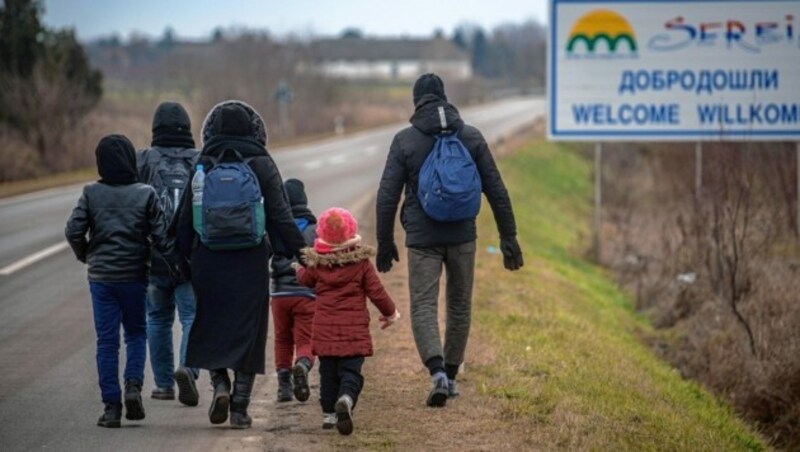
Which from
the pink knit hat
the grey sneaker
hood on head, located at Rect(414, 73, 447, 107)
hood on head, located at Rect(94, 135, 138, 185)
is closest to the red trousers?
the grey sneaker

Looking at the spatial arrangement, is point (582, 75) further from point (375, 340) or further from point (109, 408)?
point (109, 408)

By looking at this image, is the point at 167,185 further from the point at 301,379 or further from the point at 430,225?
the point at 430,225

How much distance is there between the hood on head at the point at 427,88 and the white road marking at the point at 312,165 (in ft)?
84.7

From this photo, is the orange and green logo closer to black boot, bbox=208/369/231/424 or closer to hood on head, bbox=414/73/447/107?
hood on head, bbox=414/73/447/107

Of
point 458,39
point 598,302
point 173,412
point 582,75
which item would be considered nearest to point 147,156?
point 173,412

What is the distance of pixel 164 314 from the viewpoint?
345 inches

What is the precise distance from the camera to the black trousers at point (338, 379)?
25.6ft

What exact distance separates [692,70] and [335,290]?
1648cm

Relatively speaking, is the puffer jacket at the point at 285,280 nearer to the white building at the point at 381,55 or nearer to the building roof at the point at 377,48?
the white building at the point at 381,55

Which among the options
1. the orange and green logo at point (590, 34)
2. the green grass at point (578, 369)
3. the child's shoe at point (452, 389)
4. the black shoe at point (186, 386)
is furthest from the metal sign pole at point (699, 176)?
the black shoe at point (186, 386)

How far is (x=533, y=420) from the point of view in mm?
8430

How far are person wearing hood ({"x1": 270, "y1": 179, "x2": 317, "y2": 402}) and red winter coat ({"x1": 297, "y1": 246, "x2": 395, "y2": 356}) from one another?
22.6 inches

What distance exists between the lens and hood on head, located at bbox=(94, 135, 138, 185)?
805 centimetres

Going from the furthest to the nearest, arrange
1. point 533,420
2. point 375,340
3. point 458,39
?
1. point 458,39
2. point 375,340
3. point 533,420
